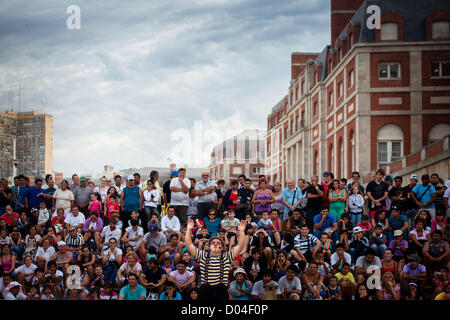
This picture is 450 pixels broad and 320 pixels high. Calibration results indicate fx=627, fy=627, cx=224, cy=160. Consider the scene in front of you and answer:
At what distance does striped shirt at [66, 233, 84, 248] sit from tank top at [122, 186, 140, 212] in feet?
5.51

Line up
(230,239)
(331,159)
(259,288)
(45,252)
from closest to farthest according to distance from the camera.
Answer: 1. (259,288)
2. (230,239)
3. (45,252)
4. (331,159)

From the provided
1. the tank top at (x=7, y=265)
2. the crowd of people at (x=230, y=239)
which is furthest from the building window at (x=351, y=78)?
the tank top at (x=7, y=265)

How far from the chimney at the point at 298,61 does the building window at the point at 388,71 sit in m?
24.2

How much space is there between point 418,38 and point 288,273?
30.0 m

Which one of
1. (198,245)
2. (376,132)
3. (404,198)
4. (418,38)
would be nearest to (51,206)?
(198,245)

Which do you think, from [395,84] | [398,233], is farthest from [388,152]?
[398,233]

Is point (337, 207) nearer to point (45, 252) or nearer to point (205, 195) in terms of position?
point (205, 195)

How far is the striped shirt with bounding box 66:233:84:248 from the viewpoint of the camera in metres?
18.3

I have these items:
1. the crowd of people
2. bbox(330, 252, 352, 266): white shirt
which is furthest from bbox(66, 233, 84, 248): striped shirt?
bbox(330, 252, 352, 266): white shirt

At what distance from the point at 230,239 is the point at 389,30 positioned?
29266 mm

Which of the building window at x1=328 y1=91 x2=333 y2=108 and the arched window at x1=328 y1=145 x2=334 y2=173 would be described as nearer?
the arched window at x1=328 y1=145 x2=334 y2=173

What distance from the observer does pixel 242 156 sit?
92375 millimetres

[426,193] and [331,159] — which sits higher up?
[331,159]

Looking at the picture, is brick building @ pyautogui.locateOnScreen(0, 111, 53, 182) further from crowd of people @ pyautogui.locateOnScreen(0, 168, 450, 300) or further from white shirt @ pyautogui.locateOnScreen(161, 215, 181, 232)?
white shirt @ pyautogui.locateOnScreen(161, 215, 181, 232)
